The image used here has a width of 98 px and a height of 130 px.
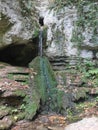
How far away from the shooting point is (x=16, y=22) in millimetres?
8016

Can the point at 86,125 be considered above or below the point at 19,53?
below

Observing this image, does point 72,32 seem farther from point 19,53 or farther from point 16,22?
point 19,53

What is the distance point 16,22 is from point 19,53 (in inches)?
61.9

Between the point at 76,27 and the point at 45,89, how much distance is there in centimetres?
284

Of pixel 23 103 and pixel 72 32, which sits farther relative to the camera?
pixel 72 32

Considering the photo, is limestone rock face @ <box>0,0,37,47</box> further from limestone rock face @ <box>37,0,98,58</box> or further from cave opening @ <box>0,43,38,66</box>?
limestone rock face @ <box>37,0,98,58</box>

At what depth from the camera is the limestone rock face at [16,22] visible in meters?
7.68

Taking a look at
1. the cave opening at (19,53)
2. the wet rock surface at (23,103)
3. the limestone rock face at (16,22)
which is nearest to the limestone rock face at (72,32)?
the cave opening at (19,53)

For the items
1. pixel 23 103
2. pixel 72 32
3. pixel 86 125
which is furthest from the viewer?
pixel 72 32

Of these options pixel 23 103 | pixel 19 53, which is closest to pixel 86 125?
pixel 23 103

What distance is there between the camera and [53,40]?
877 centimetres

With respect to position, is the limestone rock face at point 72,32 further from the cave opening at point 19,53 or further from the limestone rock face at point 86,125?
the limestone rock face at point 86,125

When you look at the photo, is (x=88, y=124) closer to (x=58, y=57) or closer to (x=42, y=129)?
(x=42, y=129)

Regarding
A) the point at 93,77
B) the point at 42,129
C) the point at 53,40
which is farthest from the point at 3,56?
the point at 42,129
